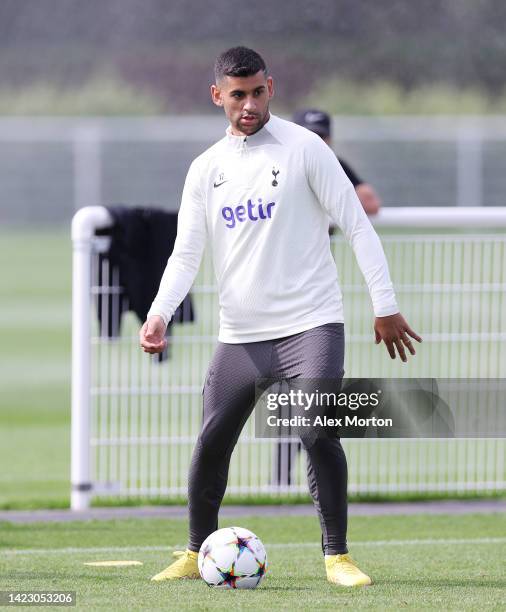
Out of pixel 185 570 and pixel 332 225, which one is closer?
pixel 185 570

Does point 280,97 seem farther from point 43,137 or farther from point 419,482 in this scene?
point 419,482

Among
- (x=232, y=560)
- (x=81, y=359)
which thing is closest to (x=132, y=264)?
(x=81, y=359)

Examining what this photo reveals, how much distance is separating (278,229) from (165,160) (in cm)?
2616

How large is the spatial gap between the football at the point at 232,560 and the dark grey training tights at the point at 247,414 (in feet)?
0.57

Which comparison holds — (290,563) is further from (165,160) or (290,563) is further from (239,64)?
(165,160)

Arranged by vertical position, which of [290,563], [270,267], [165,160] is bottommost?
[290,563]

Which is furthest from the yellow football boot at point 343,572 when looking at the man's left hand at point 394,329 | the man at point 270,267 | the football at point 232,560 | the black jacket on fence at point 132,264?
the black jacket on fence at point 132,264

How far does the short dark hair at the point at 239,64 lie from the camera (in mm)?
4523

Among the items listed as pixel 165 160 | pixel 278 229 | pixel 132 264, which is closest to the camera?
pixel 278 229

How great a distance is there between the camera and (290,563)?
5184mm

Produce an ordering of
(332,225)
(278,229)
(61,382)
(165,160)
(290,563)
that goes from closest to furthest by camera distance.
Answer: (278,229) < (290,563) < (332,225) < (61,382) < (165,160)

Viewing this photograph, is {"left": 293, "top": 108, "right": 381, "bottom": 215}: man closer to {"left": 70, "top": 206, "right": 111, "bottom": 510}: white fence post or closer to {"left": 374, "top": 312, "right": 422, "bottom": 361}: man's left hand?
{"left": 70, "top": 206, "right": 111, "bottom": 510}: white fence post

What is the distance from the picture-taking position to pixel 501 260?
691 centimetres

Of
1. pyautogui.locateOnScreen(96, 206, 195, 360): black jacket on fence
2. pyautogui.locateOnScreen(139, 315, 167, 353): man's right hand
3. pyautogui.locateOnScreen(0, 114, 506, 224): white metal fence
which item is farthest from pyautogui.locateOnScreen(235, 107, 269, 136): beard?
pyautogui.locateOnScreen(0, 114, 506, 224): white metal fence
